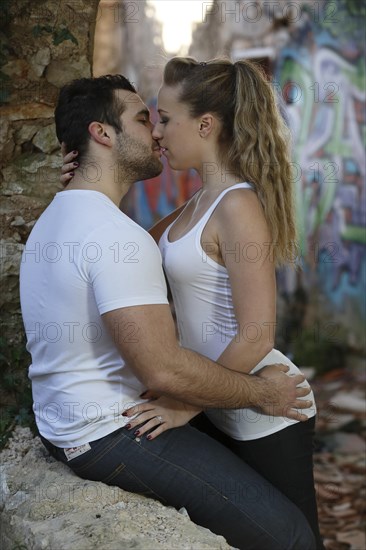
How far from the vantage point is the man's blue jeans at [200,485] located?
2.54 metres

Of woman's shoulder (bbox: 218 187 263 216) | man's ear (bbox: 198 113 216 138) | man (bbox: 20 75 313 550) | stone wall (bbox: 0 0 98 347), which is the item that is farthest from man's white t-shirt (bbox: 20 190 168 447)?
stone wall (bbox: 0 0 98 347)

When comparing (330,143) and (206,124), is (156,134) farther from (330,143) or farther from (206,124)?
(330,143)

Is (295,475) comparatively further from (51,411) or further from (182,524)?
(51,411)

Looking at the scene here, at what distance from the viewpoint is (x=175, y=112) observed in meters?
2.95

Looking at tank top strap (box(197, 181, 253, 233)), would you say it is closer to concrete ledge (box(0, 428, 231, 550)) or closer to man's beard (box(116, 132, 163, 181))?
man's beard (box(116, 132, 163, 181))

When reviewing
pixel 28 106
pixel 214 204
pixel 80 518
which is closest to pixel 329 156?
pixel 28 106

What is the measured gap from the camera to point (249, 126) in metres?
2.85

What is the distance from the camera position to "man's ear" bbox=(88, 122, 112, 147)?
2783mm

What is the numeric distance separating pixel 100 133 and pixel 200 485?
4.17ft

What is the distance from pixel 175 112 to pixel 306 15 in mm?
5597

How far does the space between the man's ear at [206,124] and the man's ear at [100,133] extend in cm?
36

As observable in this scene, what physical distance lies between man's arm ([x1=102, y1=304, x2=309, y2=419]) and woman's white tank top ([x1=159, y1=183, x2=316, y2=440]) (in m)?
0.14

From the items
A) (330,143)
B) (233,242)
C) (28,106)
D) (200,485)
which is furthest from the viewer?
(330,143)

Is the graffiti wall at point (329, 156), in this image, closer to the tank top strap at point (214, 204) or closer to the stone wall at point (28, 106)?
the stone wall at point (28, 106)
